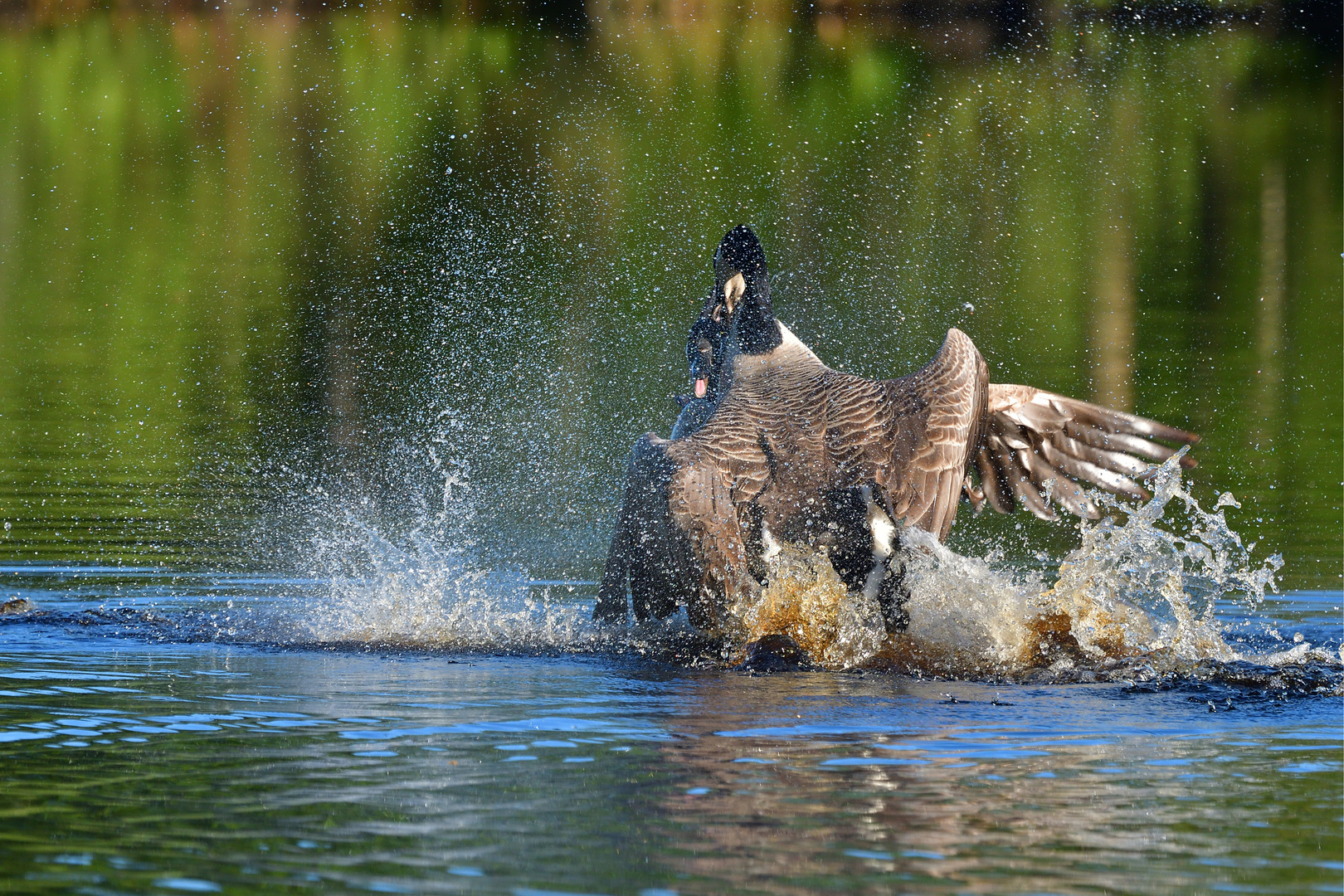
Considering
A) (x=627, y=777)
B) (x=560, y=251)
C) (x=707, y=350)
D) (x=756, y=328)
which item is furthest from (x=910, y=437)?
(x=560, y=251)

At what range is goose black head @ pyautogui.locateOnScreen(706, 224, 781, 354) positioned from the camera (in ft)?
32.8

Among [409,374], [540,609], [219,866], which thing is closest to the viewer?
[219,866]

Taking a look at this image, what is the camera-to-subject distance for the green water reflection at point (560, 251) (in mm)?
13273

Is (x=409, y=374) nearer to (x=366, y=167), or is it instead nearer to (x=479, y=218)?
(x=479, y=218)

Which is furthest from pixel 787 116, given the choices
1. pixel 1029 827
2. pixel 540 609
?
pixel 1029 827

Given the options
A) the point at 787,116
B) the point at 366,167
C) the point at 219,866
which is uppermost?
the point at 787,116

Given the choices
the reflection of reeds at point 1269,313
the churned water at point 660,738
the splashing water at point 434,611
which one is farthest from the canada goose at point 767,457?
the reflection of reeds at point 1269,313

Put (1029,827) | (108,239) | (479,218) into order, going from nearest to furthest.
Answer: (1029,827) → (108,239) → (479,218)

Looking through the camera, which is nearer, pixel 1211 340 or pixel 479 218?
pixel 1211 340

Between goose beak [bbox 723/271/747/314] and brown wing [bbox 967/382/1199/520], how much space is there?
5.61ft

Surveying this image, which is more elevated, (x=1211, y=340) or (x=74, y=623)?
(x=1211, y=340)

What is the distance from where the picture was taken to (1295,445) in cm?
1494

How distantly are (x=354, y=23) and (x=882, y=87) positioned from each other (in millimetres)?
19155

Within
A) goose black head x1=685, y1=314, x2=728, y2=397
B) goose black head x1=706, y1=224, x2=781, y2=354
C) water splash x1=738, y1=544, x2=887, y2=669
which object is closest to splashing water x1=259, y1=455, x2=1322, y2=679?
water splash x1=738, y1=544, x2=887, y2=669
